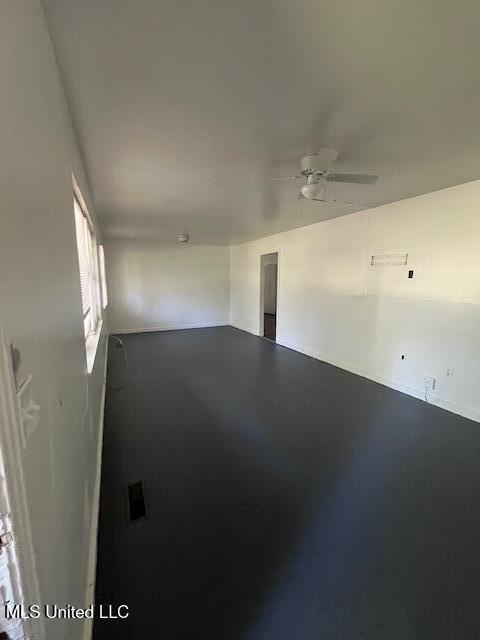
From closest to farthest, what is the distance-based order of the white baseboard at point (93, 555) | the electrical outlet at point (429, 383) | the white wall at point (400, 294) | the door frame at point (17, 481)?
the door frame at point (17, 481), the white baseboard at point (93, 555), the white wall at point (400, 294), the electrical outlet at point (429, 383)

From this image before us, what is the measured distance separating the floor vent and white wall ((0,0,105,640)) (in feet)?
1.42

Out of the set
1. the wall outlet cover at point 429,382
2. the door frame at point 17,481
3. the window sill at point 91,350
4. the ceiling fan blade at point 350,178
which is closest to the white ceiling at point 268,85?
the ceiling fan blade at point 350,178

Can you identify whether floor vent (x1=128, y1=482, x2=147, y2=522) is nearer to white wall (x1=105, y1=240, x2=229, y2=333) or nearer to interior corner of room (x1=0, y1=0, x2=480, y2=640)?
interior corner of room (x1=0, y1=0, x2=480, y2=640)

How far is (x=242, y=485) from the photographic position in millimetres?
1897

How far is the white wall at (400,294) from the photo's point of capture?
2787 millimetres

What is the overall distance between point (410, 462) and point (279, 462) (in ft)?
3.32

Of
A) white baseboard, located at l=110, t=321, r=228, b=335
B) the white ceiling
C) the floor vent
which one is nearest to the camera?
the white ceiling

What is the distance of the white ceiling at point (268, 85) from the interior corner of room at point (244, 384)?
1 centimetres

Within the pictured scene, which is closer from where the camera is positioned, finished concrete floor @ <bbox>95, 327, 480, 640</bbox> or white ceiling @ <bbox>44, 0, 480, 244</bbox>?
white ceiling @ <bbox>44, 0, 480, 244</bbox>

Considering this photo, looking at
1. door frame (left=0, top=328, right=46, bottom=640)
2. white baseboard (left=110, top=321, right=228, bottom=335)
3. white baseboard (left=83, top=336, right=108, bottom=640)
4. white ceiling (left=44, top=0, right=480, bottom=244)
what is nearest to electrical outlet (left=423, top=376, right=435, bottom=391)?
white ceiling (left=44, top=0, right=480, bottom=244)

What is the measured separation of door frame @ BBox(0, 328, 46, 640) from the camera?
43 cm

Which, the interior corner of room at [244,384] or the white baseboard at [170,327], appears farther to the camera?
the white baseboard at [170,327]

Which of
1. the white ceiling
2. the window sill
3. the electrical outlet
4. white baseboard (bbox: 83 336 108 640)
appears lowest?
white baseboard (bbox: 83 336 108 640)

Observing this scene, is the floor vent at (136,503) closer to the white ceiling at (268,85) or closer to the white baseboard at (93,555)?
the white baseboard at (93,555)
